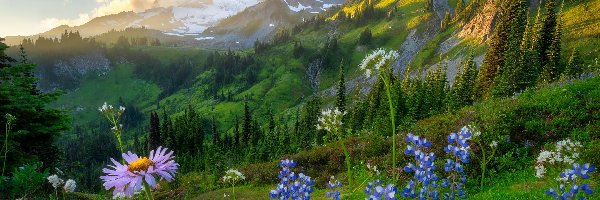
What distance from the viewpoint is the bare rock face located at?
461 feet

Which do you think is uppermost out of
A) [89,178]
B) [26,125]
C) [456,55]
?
[456,55]

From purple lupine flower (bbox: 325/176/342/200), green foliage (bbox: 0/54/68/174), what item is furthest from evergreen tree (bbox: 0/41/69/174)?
purple lupine flower (bbox: 325/176/342/200)

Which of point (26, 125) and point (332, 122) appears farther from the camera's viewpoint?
point (26, 125)

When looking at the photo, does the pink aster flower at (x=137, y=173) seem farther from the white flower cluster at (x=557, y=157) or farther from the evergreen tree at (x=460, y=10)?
the evergreen tree at (x=460, y=10)

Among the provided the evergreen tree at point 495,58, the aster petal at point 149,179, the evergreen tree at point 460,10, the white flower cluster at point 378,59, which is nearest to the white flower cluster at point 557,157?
the white flower cluster at point 378,59

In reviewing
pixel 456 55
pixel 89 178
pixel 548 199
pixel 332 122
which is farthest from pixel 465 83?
pixel 89 178

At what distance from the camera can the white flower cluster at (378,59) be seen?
251 inches

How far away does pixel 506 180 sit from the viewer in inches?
592

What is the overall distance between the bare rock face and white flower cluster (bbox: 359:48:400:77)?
14917 centimetres

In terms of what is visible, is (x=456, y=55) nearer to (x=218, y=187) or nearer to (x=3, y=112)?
(x=218, y=187)

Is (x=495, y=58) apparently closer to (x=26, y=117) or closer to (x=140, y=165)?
(x=26, y=117)

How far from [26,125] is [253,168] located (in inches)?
604

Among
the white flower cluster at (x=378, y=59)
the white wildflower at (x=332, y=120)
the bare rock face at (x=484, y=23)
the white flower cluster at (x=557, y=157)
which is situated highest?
the bare rock face at (x=484, y=23)

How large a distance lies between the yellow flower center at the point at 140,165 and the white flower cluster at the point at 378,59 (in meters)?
3.76
